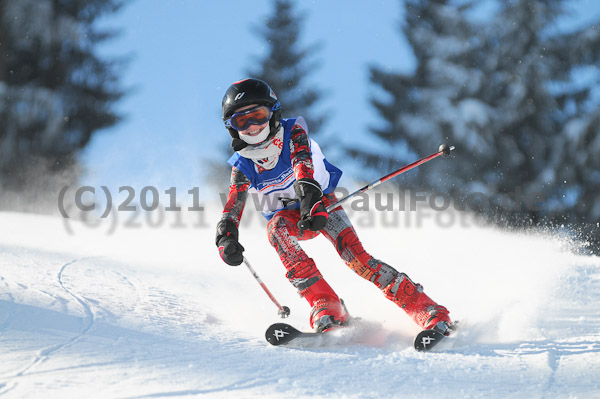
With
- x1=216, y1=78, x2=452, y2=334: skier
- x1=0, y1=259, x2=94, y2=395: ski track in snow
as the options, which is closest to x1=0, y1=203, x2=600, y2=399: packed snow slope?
x1=0, y1=259, x2=94, y2=395: ski track in snow

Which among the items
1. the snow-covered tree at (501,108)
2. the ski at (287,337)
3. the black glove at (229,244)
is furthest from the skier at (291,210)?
the snow-covered tree at (501,108)

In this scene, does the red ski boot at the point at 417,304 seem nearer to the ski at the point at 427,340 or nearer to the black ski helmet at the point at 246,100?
the ski at the point at 427,340

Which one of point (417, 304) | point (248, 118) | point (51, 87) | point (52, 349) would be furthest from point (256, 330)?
point (51, 87)

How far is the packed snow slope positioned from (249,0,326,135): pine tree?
10693mm

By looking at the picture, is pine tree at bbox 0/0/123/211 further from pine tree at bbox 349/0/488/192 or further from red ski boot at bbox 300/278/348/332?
red ski boot at bbox 300/278/348/332

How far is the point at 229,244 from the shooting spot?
3422 mm

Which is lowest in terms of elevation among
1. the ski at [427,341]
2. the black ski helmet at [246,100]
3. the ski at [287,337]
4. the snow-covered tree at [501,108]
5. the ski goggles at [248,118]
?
the ski at [427,341]

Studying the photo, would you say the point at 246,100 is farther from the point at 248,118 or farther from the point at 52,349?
the point at 52,349

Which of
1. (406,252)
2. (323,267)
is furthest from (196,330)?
(406,252)

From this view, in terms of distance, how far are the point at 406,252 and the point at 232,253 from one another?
4841 mm

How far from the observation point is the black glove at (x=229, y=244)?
11.1 feet

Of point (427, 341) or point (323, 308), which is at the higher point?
point (323, 308)

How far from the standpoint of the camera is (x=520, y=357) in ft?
9.54

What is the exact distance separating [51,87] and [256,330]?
624 inches
